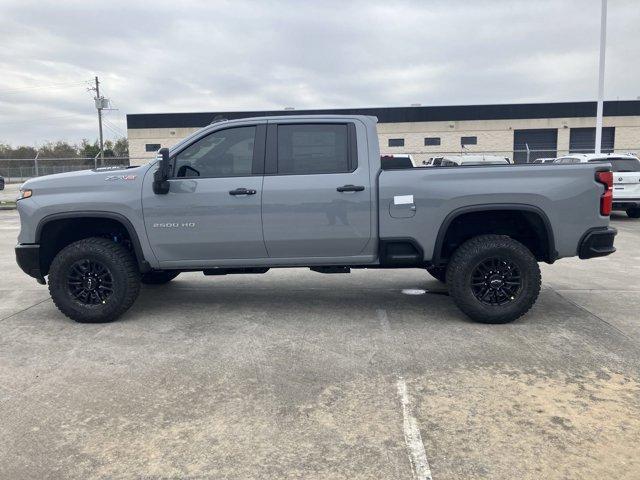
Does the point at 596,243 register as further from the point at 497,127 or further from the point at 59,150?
the point at 59,150

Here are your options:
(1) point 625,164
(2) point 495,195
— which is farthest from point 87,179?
(1) point 625,164

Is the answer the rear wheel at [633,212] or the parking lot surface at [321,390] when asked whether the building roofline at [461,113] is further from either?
the parking lot surface at [321,390]

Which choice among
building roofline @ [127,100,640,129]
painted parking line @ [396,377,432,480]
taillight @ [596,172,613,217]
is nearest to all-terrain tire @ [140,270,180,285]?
painted parking line @ [396,377,432,480]

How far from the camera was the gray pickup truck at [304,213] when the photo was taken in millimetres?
5160

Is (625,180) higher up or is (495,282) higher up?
(625,180)

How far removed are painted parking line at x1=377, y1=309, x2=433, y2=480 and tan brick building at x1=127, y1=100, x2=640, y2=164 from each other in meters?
34.3

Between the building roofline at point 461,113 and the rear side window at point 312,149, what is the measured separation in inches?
1241

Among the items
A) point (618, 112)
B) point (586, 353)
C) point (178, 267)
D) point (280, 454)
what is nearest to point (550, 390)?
point (586, 353)

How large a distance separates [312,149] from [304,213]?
679mm

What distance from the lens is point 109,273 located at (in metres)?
5.39

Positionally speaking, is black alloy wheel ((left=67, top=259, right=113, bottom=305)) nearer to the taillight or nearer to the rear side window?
the rear side window

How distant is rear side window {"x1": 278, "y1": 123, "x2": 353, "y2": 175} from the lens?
17.5 feet

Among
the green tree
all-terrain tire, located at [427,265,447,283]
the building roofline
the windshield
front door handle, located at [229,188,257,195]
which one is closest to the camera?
front door handle, located at [229,188,257,195]

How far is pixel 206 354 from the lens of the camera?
15.0ft
